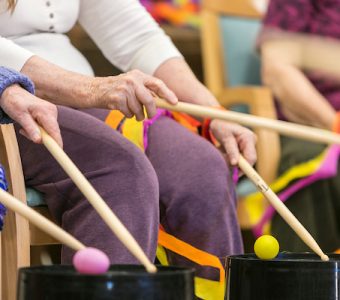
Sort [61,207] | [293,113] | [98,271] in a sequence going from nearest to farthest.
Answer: [98,271] < [61,207] < [293,113]

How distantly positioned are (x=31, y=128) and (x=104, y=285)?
0.24 metres

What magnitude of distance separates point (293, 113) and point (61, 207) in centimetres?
92

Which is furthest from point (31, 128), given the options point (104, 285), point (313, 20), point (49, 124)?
point (313, 20)

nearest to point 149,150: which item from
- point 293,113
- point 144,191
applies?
point 144,191

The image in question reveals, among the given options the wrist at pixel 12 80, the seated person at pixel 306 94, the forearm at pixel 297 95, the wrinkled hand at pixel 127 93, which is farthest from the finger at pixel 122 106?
the forearm at pixel 297 95

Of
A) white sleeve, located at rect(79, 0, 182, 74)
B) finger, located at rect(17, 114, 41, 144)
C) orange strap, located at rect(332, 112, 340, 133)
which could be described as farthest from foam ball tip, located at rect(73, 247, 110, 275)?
orange strap, located at rect(332, 112, 340, 133)

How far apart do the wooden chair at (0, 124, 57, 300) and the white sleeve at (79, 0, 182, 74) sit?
329 millimetres

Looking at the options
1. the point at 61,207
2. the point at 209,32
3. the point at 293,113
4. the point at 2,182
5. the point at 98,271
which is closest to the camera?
the point at 98,271

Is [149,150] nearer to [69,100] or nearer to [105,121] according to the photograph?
[105,121]

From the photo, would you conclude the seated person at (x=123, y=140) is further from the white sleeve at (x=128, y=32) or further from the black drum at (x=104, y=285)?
the black drum at (x=104, y=285)

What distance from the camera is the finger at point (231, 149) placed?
123 cm

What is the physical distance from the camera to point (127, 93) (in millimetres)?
1044

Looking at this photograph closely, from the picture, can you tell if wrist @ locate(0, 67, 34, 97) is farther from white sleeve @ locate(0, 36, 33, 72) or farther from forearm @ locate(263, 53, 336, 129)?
forearm @ locate(263, 53, 336, 129)

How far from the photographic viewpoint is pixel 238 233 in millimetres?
1235
